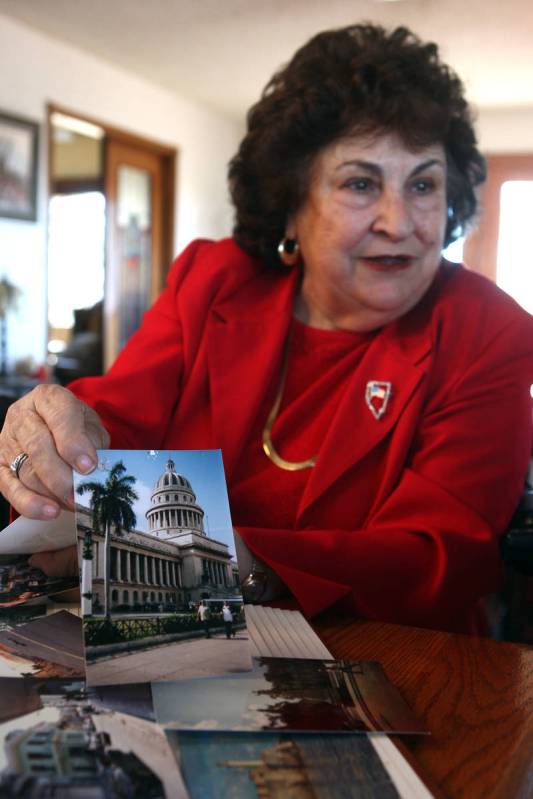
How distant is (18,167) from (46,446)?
4763mm

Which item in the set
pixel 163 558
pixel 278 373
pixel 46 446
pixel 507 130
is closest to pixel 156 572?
pixel 163 558

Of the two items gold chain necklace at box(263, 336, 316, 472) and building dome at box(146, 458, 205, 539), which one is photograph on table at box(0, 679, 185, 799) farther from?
gold chain necklace at box(263, 336, 316, 472)

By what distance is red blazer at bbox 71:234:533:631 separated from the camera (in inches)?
40.5

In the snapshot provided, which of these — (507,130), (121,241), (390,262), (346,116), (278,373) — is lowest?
(278,373)

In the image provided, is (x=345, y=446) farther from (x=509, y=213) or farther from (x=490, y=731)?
(x=509, y=213)

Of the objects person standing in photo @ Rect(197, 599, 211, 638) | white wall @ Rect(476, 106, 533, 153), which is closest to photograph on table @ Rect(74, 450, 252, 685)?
person standing in photo @ Rect(197, 599, 211, 638)

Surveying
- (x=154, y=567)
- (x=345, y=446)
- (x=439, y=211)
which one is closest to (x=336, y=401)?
(x=345, y=446)

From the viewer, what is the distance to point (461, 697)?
0.71 metres

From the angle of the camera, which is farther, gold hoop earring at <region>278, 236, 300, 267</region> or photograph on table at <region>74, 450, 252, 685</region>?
gold hoop earring at <region>278, 236, 300, 267</region>

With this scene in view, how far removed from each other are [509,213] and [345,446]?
250 inches

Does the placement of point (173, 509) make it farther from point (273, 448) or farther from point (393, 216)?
point (393, 216)

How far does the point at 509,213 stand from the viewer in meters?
7.00

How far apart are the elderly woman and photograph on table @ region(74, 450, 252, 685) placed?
25 cm

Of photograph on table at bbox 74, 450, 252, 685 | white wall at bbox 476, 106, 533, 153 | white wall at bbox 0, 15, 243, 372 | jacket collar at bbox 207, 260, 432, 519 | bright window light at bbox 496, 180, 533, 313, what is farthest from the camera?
white wall at bbox 476, 106, 533, 153
